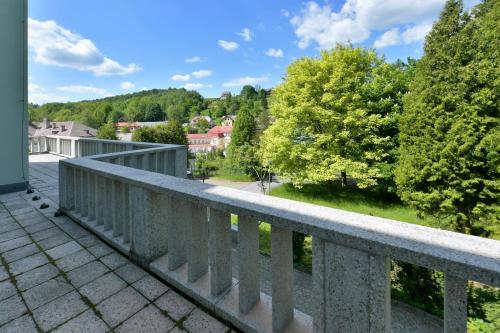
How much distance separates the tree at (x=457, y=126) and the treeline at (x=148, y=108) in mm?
55263

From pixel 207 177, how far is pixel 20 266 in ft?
94.3

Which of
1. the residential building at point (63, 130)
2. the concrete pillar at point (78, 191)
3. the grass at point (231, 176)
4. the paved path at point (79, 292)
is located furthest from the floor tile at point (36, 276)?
the residential building at point (63, 130)

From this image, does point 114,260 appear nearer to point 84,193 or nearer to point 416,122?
point 84,193

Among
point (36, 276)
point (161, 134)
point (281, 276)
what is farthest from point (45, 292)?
point (161, 134)

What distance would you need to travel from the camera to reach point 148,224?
2066 mm

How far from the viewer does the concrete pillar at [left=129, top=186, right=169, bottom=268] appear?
6.73 ft

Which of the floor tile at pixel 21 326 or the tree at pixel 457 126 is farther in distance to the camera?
the tree at pixel 457 126

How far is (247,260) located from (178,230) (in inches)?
Result: 25.4

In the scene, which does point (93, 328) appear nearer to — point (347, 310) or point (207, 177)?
point (347, 310)

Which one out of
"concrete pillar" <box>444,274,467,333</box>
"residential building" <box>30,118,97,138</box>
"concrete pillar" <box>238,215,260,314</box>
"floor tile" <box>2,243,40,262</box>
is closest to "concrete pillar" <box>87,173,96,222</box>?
"floor tile" <box>2,243,40,262</box>

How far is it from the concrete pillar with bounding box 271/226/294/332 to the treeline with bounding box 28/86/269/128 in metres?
65.5

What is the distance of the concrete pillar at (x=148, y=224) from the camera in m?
Answer: 2.05

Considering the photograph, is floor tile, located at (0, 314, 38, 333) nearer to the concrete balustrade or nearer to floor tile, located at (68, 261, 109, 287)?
floor tile, located at (68, 261, 109, 287)

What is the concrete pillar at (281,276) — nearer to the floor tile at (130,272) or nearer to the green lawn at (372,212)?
the floor tile at (130,272)
